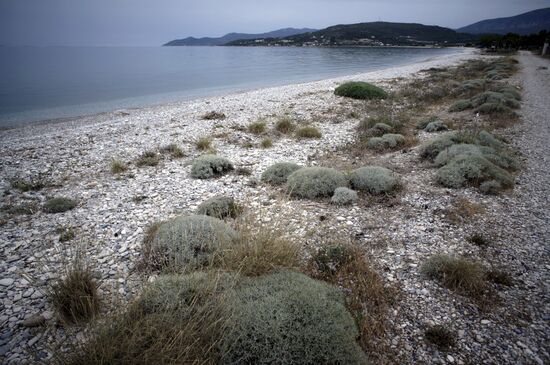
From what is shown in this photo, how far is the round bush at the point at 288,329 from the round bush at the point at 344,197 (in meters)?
4.07

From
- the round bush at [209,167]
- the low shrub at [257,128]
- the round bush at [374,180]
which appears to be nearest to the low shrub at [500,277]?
the round bush at [374,180]

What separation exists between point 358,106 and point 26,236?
65.9 ft

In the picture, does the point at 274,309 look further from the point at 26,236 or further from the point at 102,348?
the point at 26,236

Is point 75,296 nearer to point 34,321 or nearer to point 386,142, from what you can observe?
point 34,321

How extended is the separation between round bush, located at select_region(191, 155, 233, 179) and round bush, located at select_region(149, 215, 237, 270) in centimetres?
419

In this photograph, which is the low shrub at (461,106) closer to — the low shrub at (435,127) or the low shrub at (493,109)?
the low shrub at (493,109)

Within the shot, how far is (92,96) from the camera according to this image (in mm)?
32500

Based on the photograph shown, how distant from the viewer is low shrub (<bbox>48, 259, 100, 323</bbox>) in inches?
162

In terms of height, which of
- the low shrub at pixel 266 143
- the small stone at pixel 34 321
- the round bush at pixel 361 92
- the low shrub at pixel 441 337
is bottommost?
the low shrub at pixel 441 337

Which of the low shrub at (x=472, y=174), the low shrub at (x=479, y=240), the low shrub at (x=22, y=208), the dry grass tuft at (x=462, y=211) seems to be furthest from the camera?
the low shrub at (x=472, y=174)

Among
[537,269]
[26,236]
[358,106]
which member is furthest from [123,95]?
[537,269]

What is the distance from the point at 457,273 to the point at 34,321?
667 cm

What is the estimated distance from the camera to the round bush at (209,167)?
9.99 metres

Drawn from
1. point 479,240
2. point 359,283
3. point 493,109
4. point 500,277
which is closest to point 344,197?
point 479,240
